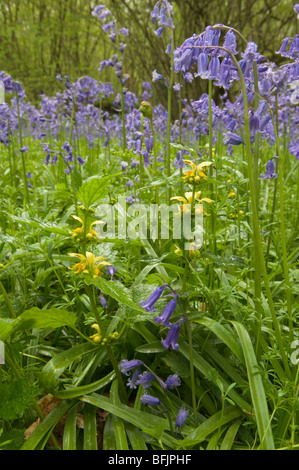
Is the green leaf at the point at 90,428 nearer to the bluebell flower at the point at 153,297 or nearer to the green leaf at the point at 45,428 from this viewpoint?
the green leaf at the point at 45,428

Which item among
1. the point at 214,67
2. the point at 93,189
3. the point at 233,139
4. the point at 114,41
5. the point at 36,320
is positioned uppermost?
the point at 114,41

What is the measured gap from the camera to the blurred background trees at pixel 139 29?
7.27 metres

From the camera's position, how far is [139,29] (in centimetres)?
852

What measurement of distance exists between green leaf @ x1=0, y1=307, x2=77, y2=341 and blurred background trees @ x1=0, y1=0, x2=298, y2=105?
3.72 metres

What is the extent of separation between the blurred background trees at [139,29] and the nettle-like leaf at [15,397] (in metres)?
3.93

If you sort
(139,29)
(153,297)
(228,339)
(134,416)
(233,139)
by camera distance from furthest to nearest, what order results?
1. (139,29)
2. (233,139)
3. (228,339)
4. (134,416)
5. (153,297)

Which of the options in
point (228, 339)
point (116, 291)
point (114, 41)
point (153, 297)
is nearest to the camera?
point (116, 291)

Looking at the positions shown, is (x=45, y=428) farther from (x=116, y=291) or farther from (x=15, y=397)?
(x=116, y=291)

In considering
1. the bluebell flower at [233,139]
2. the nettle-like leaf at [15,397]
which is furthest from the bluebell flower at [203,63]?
the nettle-like leaf at [15,397]

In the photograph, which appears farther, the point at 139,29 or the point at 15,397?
the point at 139,29

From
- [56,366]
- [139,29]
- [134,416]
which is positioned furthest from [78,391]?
[139,29]

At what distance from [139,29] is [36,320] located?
850 cm

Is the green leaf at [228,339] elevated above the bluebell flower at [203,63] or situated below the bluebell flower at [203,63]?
below
